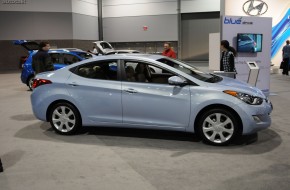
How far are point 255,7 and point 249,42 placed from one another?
5912 millimetres

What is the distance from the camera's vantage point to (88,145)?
229 inches

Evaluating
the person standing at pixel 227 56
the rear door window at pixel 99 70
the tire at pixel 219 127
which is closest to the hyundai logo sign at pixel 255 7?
the person standing at pixel 227 56

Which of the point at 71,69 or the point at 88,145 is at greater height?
the point at 71,69

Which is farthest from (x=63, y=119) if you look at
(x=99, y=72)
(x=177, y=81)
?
(x=177, y=81)

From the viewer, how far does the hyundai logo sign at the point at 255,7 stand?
1480 centimetres

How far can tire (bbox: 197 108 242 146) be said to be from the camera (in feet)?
18.0

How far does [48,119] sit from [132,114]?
5.47 feet

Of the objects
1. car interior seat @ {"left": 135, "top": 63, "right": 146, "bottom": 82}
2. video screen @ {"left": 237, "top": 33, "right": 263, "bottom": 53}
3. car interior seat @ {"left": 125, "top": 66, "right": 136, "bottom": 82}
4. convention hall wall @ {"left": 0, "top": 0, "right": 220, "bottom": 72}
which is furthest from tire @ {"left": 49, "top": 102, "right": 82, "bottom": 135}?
convention hall wall @ {"left": 0, "top": 0, "right": 220, "bottom": 72}

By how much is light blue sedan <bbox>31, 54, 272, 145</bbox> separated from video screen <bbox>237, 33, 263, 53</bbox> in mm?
4352

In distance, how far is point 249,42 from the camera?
10.3m

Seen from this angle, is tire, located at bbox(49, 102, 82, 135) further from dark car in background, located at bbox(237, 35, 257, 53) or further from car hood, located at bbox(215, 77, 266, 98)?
dark car in background, located at bbox(237, 35, 257, 53)

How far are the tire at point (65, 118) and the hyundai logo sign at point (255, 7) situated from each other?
10.7 m

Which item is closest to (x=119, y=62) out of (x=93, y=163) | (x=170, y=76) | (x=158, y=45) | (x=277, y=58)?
(x=170, y=76)

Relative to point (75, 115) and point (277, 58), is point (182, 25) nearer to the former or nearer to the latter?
point (277, 58)
